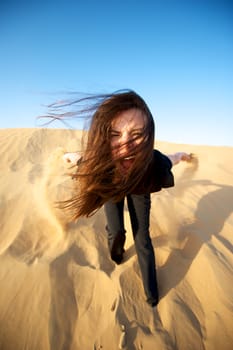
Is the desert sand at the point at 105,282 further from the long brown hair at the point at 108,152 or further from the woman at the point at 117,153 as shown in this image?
the long brown hair at the point at 108,152

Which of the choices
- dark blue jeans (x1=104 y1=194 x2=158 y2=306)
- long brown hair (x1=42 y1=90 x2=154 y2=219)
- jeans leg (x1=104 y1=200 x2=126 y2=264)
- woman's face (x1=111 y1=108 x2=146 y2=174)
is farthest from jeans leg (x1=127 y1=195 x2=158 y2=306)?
woman's face (x1=111 y1=108 x2=146 y2=174)

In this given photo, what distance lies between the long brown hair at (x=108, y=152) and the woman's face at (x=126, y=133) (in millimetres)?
21

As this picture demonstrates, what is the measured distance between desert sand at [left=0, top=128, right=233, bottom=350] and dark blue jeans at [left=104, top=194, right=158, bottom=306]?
6.0 inches

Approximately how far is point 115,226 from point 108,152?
0.90 meters

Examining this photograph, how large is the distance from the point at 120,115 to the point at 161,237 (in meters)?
1.64

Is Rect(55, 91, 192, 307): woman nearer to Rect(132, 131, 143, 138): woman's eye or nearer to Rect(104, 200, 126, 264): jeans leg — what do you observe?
Rect(132, 131, 143, 138): woman's eye

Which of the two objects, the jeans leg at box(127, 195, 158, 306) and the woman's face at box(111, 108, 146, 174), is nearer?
the woman's face at box(111, 108, 146, 174)

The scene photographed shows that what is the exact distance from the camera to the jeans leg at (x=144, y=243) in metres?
1.80

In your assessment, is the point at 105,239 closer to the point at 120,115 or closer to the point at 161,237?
the point at 161,237

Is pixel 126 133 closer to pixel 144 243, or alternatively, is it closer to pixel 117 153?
pixel 117 153

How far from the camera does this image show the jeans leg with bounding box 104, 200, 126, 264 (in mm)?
1997

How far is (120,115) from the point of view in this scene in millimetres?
1325

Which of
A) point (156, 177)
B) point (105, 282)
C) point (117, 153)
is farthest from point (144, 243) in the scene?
point (117, 153)

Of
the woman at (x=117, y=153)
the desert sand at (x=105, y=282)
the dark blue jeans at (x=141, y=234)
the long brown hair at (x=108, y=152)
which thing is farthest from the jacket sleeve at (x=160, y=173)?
the desert sand at (x=105, y=282)
